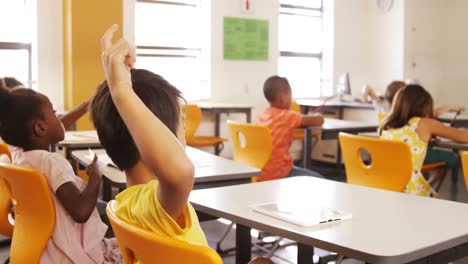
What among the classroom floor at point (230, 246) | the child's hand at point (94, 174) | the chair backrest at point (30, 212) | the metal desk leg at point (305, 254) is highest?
the child's hand at point (94, 174)

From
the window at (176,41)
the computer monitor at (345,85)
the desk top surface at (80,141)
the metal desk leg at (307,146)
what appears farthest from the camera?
the computer monitor at (345,85)

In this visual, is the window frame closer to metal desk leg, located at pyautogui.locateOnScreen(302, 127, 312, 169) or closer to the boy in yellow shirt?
metal desk leg, located at pyautogui.locateOnScreen(302, 127, 312, 169)

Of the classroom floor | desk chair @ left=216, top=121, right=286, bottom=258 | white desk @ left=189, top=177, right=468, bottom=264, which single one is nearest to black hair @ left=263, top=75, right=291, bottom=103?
desk chair @ left=216, top=121, right=286, bottom=258

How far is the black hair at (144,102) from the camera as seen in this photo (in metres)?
1.12

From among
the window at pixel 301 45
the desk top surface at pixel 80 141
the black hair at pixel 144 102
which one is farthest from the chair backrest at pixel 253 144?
the window at pixel 301 45

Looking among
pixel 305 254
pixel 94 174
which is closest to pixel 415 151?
pixel 305 254

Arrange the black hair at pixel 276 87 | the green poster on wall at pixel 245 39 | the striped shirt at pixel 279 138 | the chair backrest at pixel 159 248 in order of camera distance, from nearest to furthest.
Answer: the chair backrest at pixel 159 248 < the striped shirt at pixel 279 138 < the black hair at pixel 276 87 < the green poster on wall at pixel 245 39

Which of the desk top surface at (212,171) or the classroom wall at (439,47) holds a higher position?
the classroom wall at (439,47)

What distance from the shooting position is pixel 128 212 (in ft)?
3.61

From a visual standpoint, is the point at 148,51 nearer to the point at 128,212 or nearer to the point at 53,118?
the point at 53,118

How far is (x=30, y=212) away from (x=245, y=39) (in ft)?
17.3

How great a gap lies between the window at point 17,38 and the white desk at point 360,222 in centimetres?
422

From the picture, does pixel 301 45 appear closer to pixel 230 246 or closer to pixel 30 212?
pixel 230 246

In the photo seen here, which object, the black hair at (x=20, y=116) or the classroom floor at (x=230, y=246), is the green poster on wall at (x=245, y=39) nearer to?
the classroom floor at (x=230, y=246)
